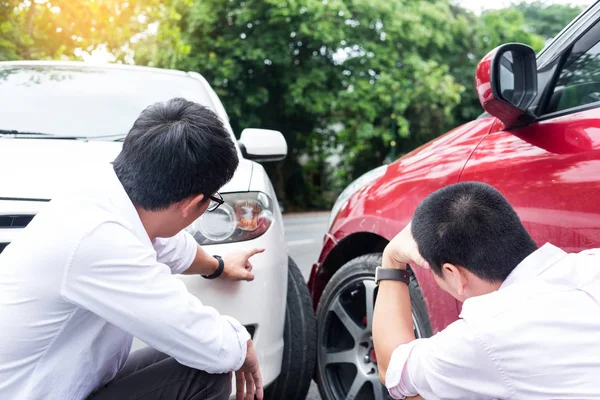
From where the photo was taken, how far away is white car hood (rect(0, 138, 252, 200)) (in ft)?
6.78

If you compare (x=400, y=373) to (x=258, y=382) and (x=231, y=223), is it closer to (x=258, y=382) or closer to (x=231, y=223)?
(x=258, y=382)

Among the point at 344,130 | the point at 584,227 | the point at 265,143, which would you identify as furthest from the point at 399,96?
the point at 584,227

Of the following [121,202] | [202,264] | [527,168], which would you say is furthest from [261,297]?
[527,168]

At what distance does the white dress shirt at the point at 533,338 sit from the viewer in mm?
1304

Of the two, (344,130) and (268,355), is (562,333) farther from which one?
(344,130)

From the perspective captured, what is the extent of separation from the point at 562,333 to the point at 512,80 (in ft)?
3.15

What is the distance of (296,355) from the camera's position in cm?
260

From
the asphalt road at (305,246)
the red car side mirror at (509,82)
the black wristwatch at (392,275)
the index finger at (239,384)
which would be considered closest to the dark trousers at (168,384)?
the index finger at (239,384)

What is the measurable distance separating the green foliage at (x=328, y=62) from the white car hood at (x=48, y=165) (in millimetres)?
13968

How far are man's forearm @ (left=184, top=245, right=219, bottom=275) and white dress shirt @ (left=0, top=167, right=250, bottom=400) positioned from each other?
1.65ft

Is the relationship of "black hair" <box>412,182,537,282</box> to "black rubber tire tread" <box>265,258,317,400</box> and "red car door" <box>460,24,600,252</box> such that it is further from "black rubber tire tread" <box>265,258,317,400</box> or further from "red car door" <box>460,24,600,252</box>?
"black rubber tire tread" <box>265,258,317,400</box>

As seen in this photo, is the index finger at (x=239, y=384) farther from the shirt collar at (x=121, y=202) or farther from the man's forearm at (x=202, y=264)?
the shirt collar at (x=121, y=202)

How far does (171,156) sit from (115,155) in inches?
37.7

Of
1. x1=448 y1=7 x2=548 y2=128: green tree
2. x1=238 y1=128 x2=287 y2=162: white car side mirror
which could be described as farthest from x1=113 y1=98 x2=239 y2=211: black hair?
x1=448 y1=7 x2=548 y2=128: green tree
